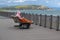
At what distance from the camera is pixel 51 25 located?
71.7ft

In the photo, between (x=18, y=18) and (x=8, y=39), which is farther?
(x=18, y=18)

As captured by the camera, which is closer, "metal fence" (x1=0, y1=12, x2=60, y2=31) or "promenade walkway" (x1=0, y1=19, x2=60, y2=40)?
"promenade walkway" (x1=0, y1=19, x2=60, y2=40)

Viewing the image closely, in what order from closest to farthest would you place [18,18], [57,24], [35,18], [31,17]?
[57,24] → [18,18] → [35,18] → [31,17]

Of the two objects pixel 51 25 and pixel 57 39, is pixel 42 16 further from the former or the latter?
pixel 57 39

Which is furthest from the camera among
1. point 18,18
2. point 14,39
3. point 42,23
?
point 42,23

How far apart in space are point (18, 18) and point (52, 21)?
344cm

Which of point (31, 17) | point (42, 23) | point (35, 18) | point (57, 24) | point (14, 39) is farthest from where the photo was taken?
point (31, 17)

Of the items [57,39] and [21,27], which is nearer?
[57,39]

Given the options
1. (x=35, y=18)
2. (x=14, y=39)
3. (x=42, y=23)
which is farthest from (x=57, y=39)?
(x=35, y=18)

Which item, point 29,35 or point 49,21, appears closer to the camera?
point 29,35

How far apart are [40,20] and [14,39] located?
42.5ft

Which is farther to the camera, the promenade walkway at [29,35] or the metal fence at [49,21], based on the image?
the metal fence at [49,21]

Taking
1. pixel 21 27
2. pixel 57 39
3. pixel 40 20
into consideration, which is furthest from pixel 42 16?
pixel 57 39

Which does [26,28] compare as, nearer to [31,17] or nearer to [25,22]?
[25,22]
